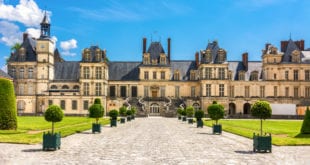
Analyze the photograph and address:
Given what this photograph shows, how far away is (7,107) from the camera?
2522 centimetres

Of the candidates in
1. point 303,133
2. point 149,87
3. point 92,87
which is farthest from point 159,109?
point 303,133

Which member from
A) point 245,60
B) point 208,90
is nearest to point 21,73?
point 208,90

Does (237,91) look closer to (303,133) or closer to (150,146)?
(303,133)

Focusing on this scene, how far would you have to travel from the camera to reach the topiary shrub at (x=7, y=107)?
24.8 metres

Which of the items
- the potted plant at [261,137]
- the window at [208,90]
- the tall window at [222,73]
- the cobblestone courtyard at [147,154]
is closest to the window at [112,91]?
the window at [208,90]

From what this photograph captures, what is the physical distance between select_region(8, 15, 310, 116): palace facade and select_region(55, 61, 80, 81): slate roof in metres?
0.17

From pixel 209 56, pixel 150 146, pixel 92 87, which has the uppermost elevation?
pixel 209 56

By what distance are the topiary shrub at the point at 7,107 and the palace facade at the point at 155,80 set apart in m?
37.2

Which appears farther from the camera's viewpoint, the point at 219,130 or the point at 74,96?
the point at 74,96

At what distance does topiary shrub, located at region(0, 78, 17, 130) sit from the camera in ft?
81.2

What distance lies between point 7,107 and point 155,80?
44.1 metres

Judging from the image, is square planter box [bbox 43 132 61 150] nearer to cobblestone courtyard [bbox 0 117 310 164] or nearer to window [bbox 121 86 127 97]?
cobblestone courtyard [bbox 0 117 310 164]

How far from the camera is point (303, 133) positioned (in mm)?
23219

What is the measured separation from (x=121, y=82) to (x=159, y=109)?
890 cm
